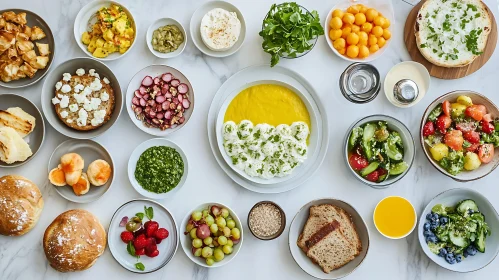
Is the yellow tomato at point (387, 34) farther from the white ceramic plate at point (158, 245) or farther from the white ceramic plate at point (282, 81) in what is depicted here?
the white ceramic plate at point (158, 245)

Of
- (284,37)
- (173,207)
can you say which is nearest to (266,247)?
(173,207)

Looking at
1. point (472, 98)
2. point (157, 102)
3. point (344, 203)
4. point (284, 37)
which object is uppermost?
point (284, 37)

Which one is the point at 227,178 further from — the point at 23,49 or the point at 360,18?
the point at 23,49

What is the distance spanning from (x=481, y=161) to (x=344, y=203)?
0.91 metres

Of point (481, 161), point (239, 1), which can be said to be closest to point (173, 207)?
point (239, 1)

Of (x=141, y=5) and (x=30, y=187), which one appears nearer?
(x=30, y=187)

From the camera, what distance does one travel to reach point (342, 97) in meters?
3.64

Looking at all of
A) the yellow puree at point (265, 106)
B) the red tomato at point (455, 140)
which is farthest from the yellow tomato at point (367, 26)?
the red tomato at point (455, 140)

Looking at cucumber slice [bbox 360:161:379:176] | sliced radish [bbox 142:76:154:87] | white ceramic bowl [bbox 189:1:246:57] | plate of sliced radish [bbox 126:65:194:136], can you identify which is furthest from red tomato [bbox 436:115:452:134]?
sliced radish [bbox 142:76:154:87]

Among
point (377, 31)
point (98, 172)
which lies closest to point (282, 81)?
point (377, 31)

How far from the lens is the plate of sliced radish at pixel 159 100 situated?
345 centimetres

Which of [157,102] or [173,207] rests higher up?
[157,102]

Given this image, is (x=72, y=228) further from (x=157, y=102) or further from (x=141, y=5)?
(x=141, y=5)

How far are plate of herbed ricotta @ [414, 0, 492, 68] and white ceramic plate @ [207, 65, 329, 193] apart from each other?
0.79m
